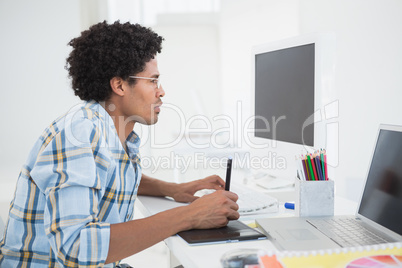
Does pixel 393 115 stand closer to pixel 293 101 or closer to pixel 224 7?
pixel 293 101

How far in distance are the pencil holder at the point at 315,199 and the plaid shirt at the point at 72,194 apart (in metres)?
0.45

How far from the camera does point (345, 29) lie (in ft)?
6.89

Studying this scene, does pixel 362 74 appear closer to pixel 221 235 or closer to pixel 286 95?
pixel 286 95

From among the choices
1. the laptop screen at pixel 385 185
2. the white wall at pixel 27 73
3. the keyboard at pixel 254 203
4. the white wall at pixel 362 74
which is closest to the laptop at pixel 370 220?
the laptop screen at pixel 385 185

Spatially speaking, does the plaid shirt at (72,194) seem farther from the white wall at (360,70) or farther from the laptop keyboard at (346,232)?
the white wall at (360,70)

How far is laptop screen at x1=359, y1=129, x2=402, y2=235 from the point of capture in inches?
36.0

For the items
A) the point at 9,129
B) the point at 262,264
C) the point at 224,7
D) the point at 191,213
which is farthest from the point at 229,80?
the point at 262,264

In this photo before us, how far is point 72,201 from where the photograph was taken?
2.92 ft

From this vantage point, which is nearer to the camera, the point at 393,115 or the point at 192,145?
the point at 393,115

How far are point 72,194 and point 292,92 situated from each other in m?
0.83

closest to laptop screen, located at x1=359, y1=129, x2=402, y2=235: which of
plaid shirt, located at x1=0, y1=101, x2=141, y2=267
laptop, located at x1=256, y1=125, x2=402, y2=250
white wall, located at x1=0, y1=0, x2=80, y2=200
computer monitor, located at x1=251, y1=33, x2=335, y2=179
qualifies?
laptop, located at x1=256, y1=125, x2=402, y2=250

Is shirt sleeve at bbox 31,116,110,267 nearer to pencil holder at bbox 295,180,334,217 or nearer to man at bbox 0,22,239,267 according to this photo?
man at bbox 0,22,239,267

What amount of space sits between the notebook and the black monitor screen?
45 centimetres

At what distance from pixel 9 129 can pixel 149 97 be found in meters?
3.51
